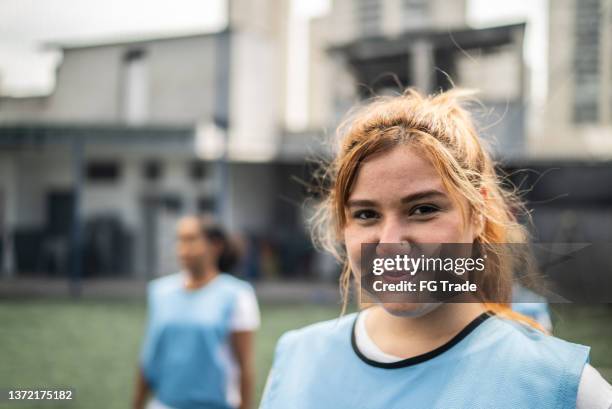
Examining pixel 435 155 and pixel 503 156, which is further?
pixel 503 156

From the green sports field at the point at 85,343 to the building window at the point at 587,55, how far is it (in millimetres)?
2398

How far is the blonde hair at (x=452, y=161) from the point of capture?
681 millimetres

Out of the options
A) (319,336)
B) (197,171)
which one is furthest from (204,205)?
(319,336)

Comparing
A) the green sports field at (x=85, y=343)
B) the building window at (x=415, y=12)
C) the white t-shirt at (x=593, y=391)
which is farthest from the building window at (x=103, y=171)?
the white t-shirt at (x=593, y=391)

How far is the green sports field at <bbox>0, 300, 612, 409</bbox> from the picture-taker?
3.98 metres

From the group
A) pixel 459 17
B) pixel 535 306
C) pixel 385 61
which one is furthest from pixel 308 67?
pixel 535 306

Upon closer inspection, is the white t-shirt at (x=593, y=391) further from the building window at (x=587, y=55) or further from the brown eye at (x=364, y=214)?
the building window at (x=587, y=55)

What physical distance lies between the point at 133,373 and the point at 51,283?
20.4ft

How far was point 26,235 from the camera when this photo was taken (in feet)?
36.6

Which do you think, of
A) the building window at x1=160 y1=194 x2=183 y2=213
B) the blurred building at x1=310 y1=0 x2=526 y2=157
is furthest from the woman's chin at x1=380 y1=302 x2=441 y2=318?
the building window at x1=160 y1=194 x2=183 y2=213

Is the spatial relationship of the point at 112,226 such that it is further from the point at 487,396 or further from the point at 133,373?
the point at 487,396

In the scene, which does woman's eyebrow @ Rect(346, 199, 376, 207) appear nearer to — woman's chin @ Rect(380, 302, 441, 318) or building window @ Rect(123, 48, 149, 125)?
woman's chin @ Rect(380, 302, 441, 318)

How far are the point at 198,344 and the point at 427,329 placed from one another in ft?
5.16

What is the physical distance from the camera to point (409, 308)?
0.69 meters
